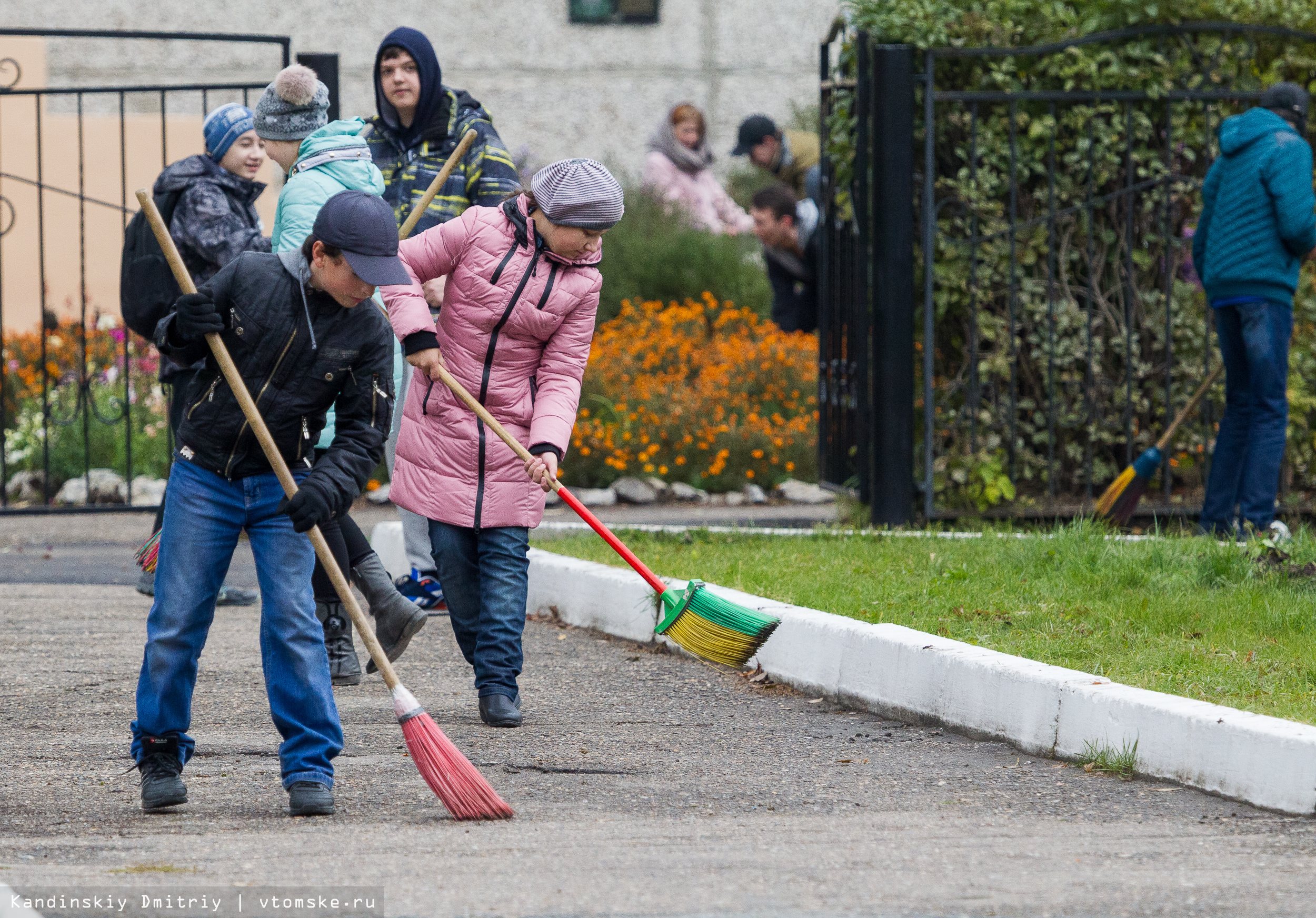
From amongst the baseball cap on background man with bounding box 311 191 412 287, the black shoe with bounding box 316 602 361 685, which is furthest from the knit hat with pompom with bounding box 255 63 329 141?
the baseball cap on background man with bounding box 311 191 412 287

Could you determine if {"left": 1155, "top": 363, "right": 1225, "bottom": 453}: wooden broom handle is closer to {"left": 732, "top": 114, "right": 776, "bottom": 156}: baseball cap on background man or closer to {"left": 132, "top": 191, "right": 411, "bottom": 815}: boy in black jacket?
{"left": 732, "top": 114, "right": 776, "bottom": 156}: baseball cap on background man

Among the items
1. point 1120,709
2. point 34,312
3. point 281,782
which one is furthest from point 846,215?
point 34,312

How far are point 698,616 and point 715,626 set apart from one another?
2.2 inches

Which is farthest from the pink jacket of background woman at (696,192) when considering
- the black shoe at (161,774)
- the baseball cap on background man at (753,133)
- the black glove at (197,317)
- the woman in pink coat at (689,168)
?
the black shoe at (161,774)

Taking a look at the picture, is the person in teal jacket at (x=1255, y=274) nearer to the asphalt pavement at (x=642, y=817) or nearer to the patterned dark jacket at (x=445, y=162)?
the asphalt pavement at (x=642, y=817)

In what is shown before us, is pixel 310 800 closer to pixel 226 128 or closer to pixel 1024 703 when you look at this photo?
pixel 1024 703

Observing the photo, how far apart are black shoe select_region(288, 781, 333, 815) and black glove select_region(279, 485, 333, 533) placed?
1.78 ft

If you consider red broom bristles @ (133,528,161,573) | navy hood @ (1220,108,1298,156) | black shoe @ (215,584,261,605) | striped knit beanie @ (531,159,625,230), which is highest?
navy hood @ (1220,108,1298,156)

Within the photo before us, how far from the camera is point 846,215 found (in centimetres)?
839

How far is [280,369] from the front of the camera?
150 inches

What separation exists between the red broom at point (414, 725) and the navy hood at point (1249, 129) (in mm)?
4717

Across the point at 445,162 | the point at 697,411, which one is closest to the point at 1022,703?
the point at 445,162

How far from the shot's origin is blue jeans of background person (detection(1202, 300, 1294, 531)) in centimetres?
720

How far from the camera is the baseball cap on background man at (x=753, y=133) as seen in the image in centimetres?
1097
